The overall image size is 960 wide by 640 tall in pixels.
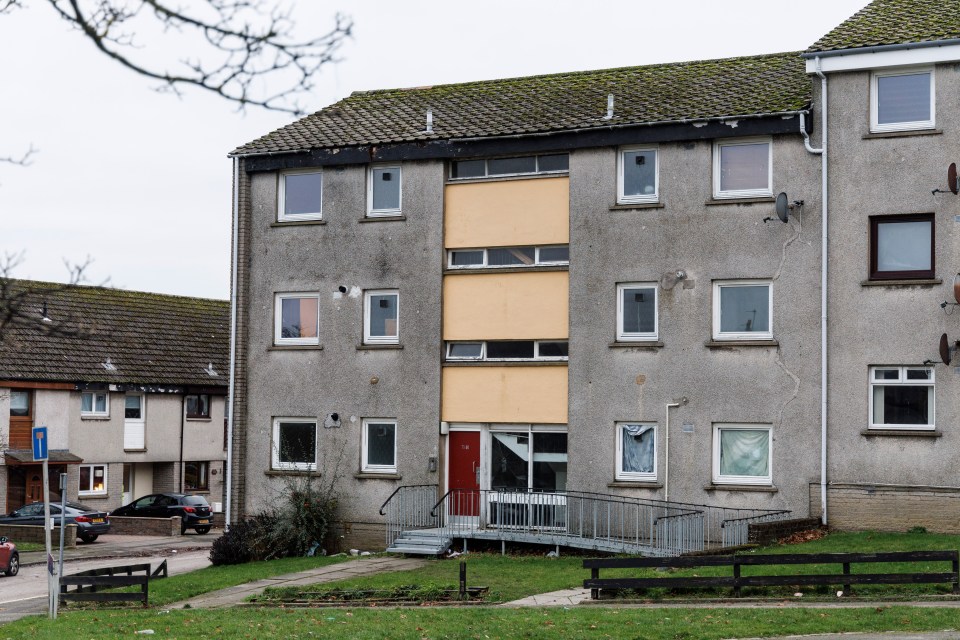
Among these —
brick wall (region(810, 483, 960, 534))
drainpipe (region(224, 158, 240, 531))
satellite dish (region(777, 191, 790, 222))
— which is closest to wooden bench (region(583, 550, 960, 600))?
brick wall (region(810, 483, 960, 534))

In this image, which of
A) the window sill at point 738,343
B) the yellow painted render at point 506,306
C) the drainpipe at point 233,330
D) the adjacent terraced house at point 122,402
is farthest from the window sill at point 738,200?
the adjacent terraced house at point 122,402

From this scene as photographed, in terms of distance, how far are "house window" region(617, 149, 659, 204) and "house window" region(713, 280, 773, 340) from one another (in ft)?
8.10

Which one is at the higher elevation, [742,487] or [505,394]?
[505,394]

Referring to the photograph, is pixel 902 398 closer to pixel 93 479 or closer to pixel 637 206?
pixel 637 206

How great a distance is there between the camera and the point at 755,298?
26.3 m

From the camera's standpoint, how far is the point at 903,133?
82.1 feet

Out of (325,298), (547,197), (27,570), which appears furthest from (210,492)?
(547,197)

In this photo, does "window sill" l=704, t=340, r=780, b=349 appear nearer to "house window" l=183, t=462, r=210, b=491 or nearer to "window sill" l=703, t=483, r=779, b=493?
"window sill" l=703, t=483, r=779, b=493

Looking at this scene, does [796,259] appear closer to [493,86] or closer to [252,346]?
[493,86]

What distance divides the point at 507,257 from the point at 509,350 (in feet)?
6.79

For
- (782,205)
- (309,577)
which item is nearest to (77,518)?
(309,577)

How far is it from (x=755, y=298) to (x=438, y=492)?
8.14 meters

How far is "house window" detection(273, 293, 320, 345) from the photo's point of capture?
1200 inches

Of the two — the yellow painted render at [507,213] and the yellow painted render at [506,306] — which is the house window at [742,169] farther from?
the yellow painted render at [506,306]
